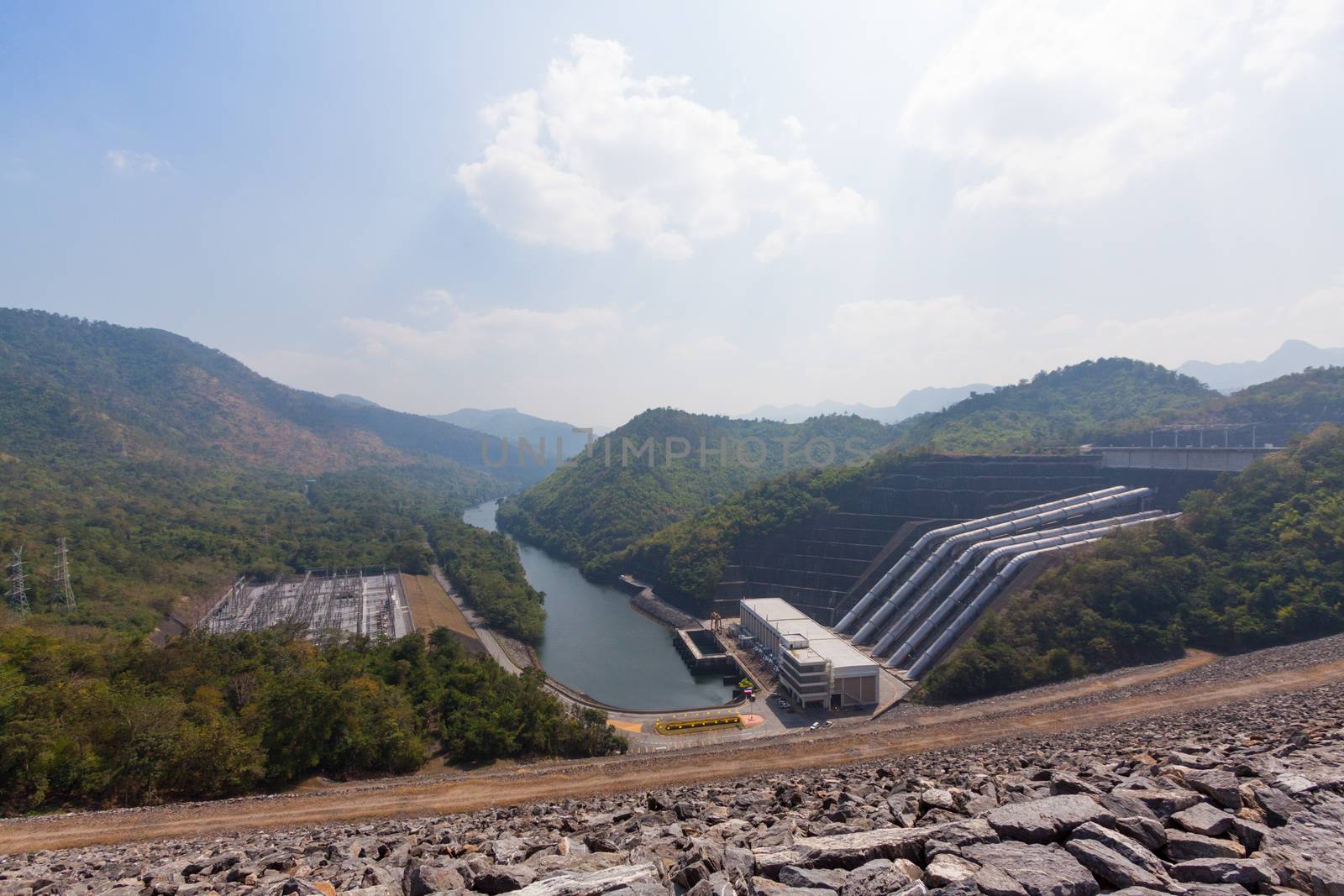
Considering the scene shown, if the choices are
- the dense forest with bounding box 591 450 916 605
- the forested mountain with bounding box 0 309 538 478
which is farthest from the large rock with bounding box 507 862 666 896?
the forested mountain with bounding box 0 309 538 478

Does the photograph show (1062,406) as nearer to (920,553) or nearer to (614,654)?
(920,553)

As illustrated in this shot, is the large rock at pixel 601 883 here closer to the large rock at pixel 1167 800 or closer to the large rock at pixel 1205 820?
the large rock at pixel 1205 820

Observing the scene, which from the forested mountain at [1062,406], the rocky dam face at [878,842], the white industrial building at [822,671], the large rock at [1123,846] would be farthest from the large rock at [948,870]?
the forested mountain at [1062,406]

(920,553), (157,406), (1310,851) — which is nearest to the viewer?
(1310,851)

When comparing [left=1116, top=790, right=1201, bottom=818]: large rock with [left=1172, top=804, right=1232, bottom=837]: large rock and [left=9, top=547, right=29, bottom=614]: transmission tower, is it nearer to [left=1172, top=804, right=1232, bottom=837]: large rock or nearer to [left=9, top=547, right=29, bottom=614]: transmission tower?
[left=1172, top=804, right=1232, bottom=837]: large rock

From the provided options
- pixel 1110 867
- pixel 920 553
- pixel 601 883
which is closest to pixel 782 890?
pixel 601 883
